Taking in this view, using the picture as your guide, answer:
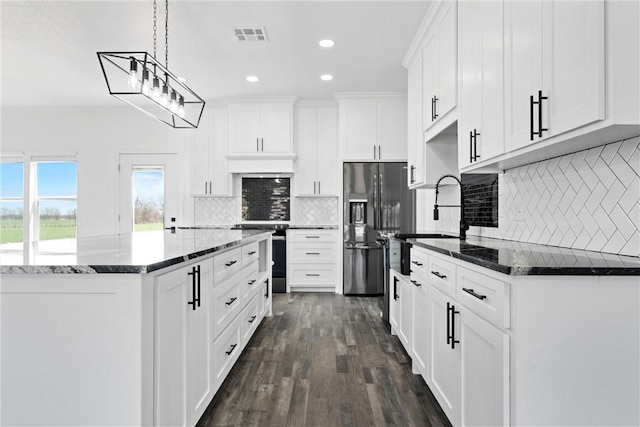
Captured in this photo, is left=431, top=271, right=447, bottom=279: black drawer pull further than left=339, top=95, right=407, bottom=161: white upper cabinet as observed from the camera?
No

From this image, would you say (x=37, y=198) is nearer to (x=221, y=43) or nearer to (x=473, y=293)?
(x=221, y=43)

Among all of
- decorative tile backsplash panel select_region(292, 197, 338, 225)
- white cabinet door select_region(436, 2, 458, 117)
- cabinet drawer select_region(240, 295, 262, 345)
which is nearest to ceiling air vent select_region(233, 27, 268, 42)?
white cabinet door select_region(436, 2, 458, 117)

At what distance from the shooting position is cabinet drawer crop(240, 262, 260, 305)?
277 cm

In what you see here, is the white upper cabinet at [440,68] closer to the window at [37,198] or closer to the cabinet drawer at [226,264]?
the cabinet drawer at [226,264]

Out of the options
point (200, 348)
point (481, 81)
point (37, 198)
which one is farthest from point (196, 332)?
point (37, 198)

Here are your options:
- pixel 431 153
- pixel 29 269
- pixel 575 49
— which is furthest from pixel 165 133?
pixel 575 49

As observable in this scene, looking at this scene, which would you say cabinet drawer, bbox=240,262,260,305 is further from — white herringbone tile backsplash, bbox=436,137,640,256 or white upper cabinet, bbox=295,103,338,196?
white upper cabinet, bbox=295,103,338,196

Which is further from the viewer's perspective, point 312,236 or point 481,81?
point 312,236

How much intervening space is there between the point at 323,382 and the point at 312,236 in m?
3.05

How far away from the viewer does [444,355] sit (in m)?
1.88

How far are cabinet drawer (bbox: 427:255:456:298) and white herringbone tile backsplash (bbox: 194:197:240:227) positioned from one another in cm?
424

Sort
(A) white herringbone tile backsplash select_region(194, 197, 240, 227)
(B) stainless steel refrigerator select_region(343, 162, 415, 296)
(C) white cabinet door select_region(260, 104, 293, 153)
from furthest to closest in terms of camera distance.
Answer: (A) white herringbone tile backsplash select_region(194, 197, 240, 227)
(C) white cabinet door select_region(260, 104, 293, 153)
(B) stainless steel refrigerator select_region(343, 162, 415, 296)

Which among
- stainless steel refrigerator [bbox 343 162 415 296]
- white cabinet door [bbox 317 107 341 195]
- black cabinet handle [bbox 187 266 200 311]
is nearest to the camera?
black cabinet handle [bbox 187 266 200 311]

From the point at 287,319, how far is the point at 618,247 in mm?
2966
